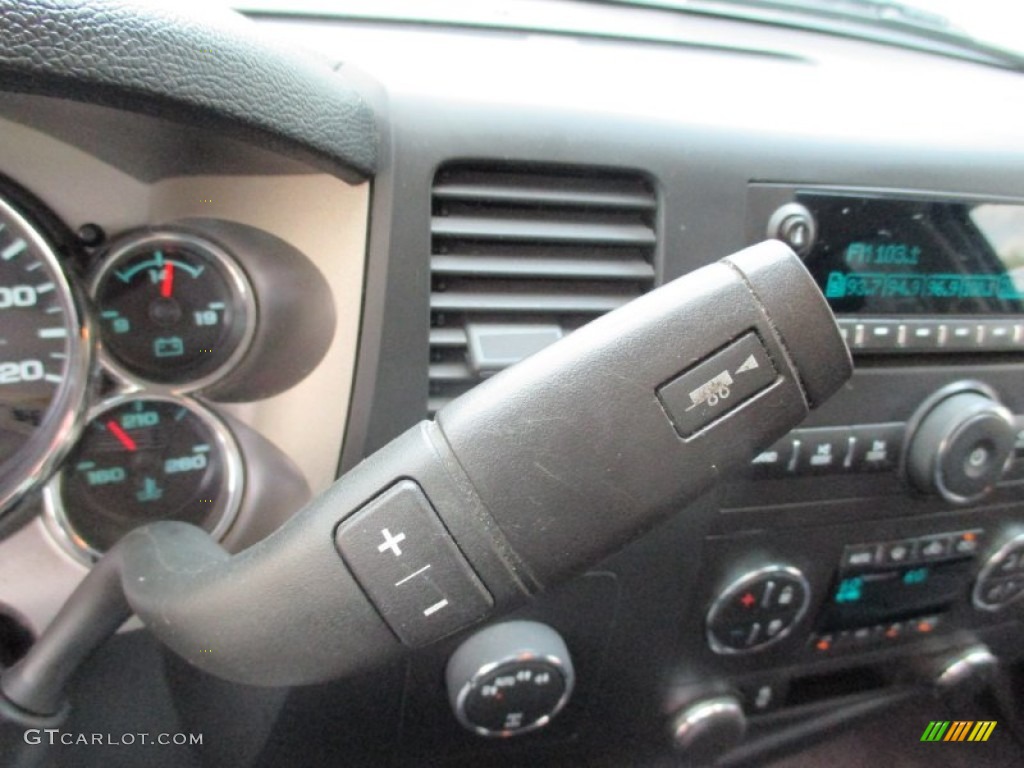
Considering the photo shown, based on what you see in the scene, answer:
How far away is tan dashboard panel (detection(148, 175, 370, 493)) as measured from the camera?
0.67 m

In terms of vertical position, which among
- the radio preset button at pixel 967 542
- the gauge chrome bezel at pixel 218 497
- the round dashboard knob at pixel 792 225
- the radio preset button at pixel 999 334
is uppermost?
the round dashboard knob at pixel 792 225

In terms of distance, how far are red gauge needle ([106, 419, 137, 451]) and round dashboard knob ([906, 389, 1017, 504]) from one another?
2.47 feet

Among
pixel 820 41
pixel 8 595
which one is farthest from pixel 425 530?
pixel 820 41

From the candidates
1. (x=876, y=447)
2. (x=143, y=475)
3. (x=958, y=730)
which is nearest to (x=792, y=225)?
(x=876, y=447)

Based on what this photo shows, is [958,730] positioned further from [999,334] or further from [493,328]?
[493,328]

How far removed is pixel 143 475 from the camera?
2.40 ft

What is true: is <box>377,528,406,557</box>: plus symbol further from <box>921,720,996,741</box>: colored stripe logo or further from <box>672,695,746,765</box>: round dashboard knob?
<box>921,720,996,741</box>: colored stripe logo

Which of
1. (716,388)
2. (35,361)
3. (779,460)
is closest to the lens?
(716,388)

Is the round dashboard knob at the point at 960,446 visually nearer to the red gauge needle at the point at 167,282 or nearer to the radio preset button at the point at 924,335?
the radio preset button at the point at 924,335

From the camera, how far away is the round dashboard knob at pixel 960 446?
81cm

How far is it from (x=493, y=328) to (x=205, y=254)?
0.83 ft

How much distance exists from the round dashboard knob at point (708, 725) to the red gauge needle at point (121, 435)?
64cm

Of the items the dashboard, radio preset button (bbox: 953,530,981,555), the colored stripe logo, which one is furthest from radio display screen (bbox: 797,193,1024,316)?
the colored stripe logo

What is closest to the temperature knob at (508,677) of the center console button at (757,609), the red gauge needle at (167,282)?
the center console button at (757,609)
